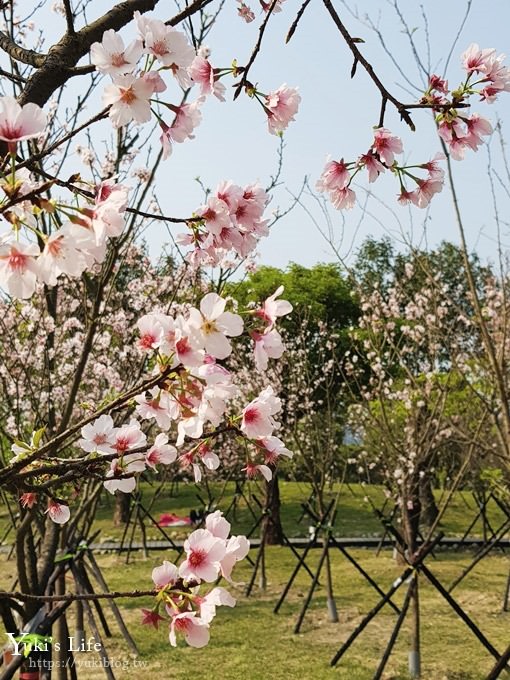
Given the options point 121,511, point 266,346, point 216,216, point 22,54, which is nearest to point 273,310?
point 266,346

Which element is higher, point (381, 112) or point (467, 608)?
point (381, 112)

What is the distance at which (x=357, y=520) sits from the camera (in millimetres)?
14648

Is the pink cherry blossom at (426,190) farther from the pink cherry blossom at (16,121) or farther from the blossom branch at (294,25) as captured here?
the pink cherry blossom at (16,121)

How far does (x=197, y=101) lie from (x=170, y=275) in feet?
24.4

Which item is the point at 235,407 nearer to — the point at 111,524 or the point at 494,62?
the point at 111,524

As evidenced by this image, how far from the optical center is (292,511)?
15.7 meters

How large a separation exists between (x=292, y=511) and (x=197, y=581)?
14886 mm

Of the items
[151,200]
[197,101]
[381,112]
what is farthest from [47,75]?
[151,200]

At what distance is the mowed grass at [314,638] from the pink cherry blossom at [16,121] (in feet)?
16.7

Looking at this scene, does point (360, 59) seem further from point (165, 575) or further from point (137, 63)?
point (165, 575)

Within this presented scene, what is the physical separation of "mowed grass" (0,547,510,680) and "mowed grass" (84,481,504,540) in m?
3.48

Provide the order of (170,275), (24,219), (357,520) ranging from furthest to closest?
(357,520)
(170,275)
(24,219)

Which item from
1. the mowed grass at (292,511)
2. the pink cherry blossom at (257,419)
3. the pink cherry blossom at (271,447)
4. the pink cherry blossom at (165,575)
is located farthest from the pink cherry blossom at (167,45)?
the mowed grass at (292,511)

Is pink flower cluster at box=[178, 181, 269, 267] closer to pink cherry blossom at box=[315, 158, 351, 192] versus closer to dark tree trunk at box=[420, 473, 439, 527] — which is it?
pink cherry blossom at box=[315, 158, 351, 192]
